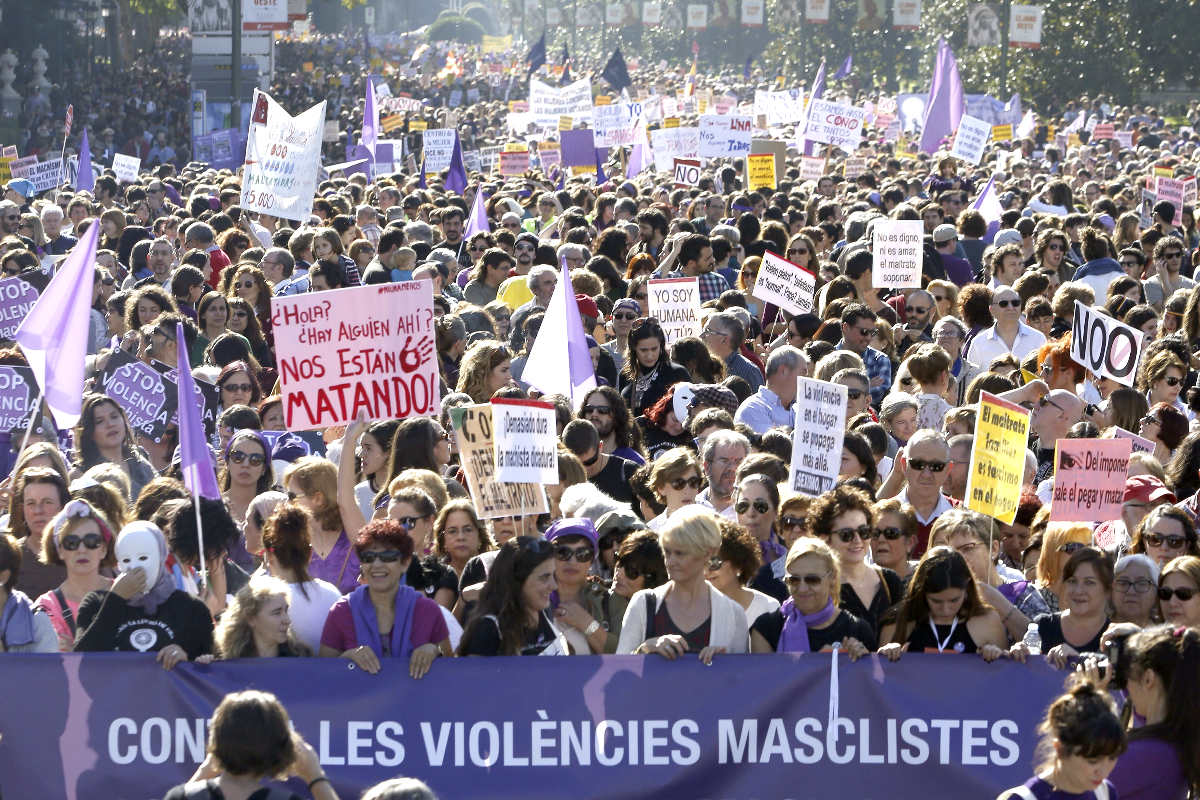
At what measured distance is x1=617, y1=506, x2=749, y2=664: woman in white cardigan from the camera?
6363 millimetres

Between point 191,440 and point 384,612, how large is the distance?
1311 mm

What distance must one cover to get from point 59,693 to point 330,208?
39.7 ft

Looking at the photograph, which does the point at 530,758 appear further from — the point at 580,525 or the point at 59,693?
the point at 59,693

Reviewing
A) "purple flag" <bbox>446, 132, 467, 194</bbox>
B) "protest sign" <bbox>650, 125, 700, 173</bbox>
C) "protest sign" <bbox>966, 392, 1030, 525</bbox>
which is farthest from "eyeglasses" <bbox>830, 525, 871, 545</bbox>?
"protest sign" <bbox>650, 125, 700, 173</bbox>

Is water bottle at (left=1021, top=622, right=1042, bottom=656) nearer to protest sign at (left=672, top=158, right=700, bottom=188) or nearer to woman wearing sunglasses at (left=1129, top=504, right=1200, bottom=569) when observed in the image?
woman wearing sunglasses at (left=1129, top=504, right=1200, bottom=569)

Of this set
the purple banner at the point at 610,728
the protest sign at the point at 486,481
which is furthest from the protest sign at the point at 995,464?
the protest sign at the point at 486,481

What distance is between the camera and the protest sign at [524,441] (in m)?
7.50

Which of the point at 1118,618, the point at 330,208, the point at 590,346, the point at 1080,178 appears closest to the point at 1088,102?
the point at 1080,178

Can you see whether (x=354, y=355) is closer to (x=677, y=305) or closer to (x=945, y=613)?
(x=945, y=613)

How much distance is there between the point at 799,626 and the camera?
6.43 m

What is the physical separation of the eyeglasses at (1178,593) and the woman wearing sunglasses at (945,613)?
0.54 metres

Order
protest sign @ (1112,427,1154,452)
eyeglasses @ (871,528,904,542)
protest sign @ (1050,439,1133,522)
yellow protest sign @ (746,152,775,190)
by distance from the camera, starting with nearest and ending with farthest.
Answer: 1. eyeglasses @ (871,528,904,542)
2. protest sign @ (1050,439,1133,522)
3. protest sign @ (1112,427,1154,452)
4. yellow protest sign @ (746,152,775,190)

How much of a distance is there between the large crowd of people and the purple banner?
0.35ft

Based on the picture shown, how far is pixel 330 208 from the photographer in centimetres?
1802
